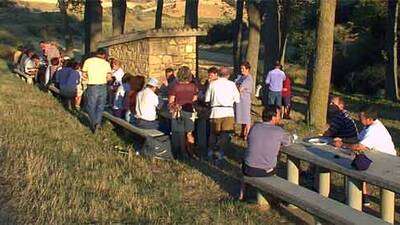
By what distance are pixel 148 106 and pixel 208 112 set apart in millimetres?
1108

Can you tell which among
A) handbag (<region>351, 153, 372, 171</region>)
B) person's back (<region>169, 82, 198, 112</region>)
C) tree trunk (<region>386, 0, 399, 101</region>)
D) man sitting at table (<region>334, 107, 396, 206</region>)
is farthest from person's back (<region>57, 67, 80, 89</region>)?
tree trunk (<region>386, 0, 399, 101</region>)

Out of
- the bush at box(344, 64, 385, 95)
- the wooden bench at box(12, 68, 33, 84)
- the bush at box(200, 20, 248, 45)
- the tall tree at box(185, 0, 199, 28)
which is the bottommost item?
the bush at box(344, 64, 385, 95)

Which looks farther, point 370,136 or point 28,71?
point 28,71

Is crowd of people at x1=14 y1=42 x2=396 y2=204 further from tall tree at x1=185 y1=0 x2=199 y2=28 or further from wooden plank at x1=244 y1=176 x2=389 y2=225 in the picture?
tall tree at x1=185 y1=0 x2=199 y2=28

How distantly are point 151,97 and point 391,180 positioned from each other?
5.50 meters

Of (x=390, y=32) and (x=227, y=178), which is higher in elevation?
(x=390, y=32)

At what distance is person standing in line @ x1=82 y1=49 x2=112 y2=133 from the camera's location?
13.5 m

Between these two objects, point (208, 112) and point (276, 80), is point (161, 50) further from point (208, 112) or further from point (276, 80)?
point (208, 112)

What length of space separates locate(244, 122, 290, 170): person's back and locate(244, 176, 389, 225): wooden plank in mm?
200

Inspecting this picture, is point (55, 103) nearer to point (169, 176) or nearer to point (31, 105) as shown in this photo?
point (31, 105)

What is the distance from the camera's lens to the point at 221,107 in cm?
1107

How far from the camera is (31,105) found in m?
16.3

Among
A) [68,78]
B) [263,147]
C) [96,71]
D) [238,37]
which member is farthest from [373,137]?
[238,37]

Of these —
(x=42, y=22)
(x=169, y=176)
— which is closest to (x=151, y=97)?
(x=169, y=176)
